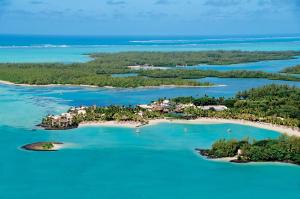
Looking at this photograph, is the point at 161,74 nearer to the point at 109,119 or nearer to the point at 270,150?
the point at 109,119

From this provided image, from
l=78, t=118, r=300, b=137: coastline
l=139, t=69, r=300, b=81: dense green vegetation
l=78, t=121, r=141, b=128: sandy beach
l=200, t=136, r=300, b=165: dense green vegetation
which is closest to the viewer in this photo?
l=200, t=136, r=300, b=165: dense green vegetation

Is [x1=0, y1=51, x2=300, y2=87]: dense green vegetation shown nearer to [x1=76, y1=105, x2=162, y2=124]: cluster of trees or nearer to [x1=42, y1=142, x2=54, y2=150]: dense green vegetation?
[x1=76, y1=105, x2=162, y2=124]: cluster of trees

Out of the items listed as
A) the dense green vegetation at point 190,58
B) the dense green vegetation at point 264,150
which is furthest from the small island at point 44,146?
the dense green vegetation at point 190,58

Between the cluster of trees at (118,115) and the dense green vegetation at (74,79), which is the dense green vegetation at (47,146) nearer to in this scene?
the cluster of trees at (118,115)

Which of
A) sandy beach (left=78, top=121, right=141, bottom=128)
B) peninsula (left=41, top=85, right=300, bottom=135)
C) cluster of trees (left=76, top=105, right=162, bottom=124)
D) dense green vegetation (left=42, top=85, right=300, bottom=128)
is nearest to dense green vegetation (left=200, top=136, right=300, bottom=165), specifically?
peninsula (left=41, top=85, right=300, bottom=135)

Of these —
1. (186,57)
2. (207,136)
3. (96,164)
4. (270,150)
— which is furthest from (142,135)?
(186,57)

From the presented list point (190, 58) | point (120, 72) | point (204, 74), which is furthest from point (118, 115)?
point (190, 58)
